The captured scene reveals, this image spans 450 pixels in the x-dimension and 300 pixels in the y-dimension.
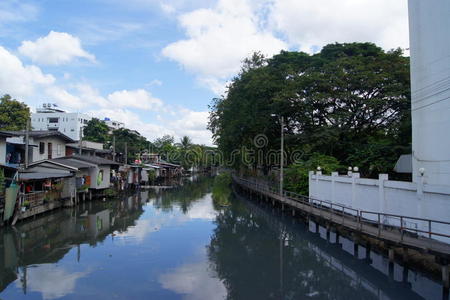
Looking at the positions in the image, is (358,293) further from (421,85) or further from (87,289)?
(421,85)

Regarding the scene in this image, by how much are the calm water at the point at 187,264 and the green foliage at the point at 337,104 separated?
330 inches

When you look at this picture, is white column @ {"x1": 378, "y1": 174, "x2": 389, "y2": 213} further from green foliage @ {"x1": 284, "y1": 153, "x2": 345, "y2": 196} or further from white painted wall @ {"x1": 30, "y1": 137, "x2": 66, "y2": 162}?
white painted wall @ {"x1": 30, "y1": 137, "x2": 66, "y2": 162}

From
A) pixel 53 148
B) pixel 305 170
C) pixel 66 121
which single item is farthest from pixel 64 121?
pixel 305 170

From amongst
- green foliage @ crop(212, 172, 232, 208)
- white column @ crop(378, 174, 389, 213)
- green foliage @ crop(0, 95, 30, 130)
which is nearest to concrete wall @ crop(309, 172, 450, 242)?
white column @ crop(378, 174, 389, 213)

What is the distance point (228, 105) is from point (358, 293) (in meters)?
29.1

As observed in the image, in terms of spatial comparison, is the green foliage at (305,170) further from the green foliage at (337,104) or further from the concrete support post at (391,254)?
the concrete support post at (391,254)

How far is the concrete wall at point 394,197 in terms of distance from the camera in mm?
11055

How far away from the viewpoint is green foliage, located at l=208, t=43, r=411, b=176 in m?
24.3

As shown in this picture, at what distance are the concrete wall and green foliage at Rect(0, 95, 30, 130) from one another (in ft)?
103

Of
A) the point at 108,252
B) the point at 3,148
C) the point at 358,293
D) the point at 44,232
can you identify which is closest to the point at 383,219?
the point at 358,293

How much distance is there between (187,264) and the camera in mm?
12875

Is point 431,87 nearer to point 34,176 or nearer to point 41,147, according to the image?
point 34,176

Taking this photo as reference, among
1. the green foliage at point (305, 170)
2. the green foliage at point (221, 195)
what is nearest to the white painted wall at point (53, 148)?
the green foliage at point (221, 195)

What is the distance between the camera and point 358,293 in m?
10.7
